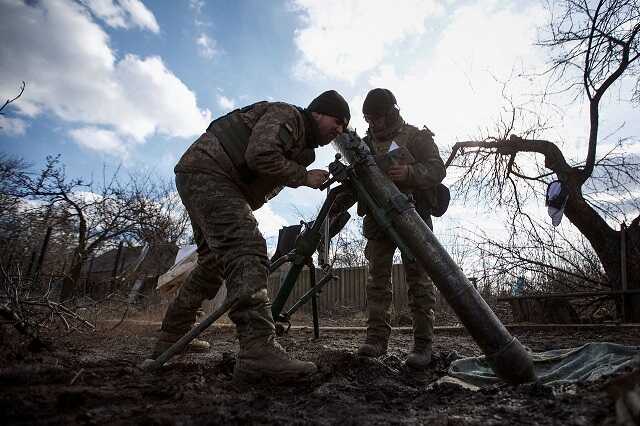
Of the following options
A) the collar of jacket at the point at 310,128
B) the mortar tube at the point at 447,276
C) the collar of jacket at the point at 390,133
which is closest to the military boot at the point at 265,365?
the mortar tube at the point at 447,276

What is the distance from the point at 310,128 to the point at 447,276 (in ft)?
4.23

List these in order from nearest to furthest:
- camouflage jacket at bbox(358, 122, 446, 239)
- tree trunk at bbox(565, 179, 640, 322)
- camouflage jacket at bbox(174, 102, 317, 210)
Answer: camouflage jacket at bbox(174, 102, 317, 210) → camouflage jacket at bbox(358, 122, 446, 239) → tree trunk at bbox(565, 179, 640, 322)

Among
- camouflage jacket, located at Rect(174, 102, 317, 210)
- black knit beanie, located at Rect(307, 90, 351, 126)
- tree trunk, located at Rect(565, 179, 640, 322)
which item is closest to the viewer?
camouflage jacket, located at Rect(174, 102, 317, 210)

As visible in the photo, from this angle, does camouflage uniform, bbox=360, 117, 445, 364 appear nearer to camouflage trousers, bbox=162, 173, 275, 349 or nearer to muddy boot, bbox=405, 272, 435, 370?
muddy boot, bbox=405, 272, 435, 370

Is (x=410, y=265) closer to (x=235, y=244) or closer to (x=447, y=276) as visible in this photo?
(x=447, y=276)

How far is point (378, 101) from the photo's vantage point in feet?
9.75

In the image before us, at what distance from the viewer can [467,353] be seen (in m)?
3.32

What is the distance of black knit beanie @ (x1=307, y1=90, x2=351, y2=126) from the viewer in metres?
2.46

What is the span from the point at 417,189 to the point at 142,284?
1934 cm

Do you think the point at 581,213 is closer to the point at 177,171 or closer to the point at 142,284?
the point at 177,171

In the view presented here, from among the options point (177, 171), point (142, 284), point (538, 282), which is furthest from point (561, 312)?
point (142, 284)

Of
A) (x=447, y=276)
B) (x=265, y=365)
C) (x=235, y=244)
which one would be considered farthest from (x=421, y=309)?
(x=235, y=244)

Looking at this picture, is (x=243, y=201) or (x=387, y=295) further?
(x=387, y=295)

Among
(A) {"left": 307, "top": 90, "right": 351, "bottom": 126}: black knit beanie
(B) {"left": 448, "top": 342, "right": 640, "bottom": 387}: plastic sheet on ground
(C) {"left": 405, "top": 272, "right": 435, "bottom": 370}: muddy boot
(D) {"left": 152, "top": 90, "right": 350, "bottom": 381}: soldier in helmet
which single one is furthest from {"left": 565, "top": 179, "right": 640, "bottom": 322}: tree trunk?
(D) {"left": 152, "top": 90, "right": 350, "bottom": 381}: soldier in helmet
